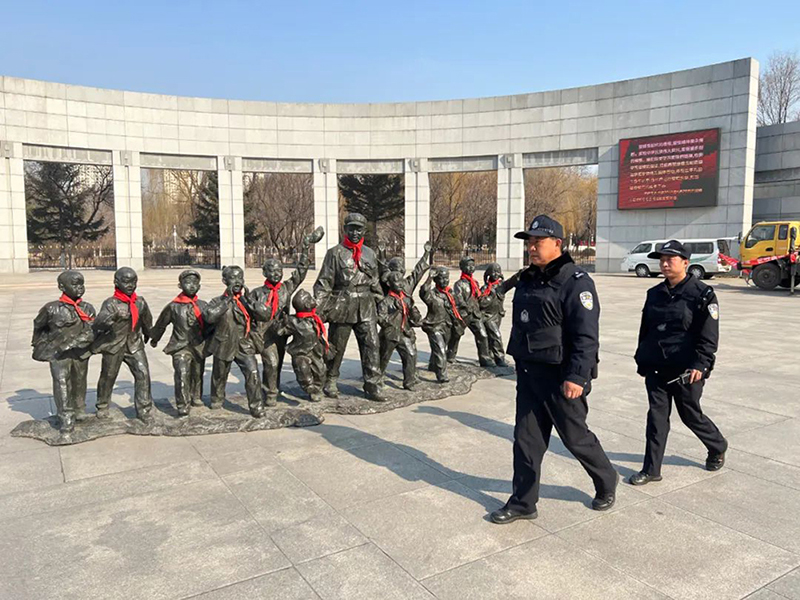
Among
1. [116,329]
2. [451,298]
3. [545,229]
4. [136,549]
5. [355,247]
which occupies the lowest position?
[136,549]

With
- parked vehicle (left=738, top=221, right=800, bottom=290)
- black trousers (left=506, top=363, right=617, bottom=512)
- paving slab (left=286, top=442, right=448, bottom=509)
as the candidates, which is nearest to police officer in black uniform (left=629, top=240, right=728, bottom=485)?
black trousers (left=506, top=363, right=617, bottom=512)

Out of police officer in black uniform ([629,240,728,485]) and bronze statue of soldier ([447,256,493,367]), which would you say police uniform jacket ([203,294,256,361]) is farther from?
police officer in black uniform ([629,240,728,485])

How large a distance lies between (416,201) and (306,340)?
24068 mm

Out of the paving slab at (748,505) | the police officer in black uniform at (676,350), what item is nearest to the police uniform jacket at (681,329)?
the police officer in black uniform at (676,350)

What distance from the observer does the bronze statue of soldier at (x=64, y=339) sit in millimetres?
5041

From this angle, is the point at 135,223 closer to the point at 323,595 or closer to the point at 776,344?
the point at 776,344

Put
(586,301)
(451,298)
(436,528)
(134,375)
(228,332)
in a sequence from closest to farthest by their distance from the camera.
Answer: (586,301), (436,528), (134,375), (228,332), (451,298)

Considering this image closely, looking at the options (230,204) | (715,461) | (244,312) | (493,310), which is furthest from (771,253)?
(230,204)

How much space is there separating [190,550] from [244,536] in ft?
0.98

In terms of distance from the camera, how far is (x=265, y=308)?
5.69 m

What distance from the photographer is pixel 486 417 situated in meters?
5.73

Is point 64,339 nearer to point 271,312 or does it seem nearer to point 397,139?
point 271,312

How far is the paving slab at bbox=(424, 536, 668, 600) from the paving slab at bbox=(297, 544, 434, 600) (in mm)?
134

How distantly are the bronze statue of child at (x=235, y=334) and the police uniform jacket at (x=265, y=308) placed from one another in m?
0.06
